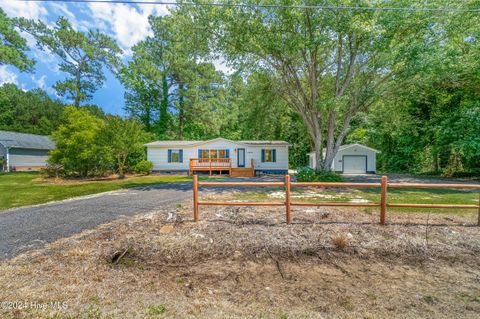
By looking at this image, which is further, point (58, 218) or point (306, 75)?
point (306, 75)

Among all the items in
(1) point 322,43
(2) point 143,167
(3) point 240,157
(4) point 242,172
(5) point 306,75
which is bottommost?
(4) point 242,172

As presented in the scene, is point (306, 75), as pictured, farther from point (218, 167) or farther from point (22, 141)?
point (22, 141)

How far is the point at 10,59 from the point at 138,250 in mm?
24431

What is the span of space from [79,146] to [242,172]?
11.0 metres

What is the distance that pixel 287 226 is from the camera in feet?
16.5

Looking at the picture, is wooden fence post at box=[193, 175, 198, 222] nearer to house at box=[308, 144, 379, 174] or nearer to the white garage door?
house at box=[308, 144, 379, 174]

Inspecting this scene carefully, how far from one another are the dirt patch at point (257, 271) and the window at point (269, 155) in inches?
542

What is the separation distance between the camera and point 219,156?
62.4 ft

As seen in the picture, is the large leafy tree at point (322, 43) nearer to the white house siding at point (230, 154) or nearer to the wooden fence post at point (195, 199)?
the white house siding at point (230, 154)

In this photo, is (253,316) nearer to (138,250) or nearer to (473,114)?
(138,250)

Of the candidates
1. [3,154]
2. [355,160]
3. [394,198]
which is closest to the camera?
[394,198]

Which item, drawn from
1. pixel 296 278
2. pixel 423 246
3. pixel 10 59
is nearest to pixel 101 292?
pixel 296 278

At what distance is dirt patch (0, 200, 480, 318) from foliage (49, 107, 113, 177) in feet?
38.3

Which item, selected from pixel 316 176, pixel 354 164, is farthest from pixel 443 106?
pixel 316 176
